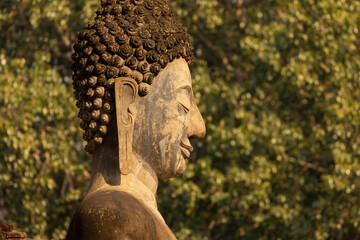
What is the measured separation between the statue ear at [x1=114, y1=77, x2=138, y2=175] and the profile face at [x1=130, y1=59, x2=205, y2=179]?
38 millimetres

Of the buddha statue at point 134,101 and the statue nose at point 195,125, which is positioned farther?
the statue nose at point 195,125

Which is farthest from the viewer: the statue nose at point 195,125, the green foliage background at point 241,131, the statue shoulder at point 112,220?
the green foliage background at point 241,131

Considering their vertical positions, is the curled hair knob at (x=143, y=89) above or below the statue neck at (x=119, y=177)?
above

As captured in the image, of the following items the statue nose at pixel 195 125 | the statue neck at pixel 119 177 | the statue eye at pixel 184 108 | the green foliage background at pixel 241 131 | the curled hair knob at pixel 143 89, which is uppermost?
the curled hair knob at pixel 143 89

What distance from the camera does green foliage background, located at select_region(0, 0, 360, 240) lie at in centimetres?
968

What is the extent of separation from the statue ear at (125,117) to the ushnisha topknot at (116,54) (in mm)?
42

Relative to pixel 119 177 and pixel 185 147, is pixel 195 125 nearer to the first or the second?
pixel 185 147

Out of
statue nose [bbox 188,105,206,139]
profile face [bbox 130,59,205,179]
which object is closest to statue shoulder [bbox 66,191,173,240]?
profile face [bbox 130,59,205,179]

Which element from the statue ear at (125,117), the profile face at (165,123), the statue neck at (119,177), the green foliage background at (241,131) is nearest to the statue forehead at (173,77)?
the profile face at (165,123)

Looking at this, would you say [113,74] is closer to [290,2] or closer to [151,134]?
[151,134]

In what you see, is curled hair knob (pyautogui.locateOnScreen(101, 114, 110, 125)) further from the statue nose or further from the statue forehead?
the statue nose

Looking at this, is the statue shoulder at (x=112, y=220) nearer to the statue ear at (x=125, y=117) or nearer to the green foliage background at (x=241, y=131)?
the statue ear at (x=125, y=117)

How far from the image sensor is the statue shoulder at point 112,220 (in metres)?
3.46

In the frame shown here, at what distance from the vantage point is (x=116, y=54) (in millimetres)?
3865
